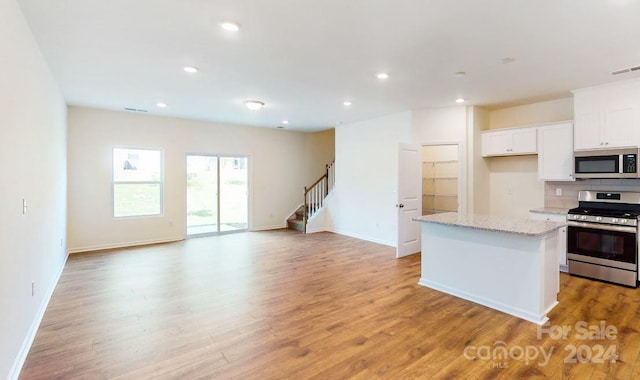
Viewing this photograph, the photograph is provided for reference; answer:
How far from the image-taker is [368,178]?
6.95 meters

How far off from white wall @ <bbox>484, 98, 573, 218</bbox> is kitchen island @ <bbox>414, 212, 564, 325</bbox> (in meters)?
2.12

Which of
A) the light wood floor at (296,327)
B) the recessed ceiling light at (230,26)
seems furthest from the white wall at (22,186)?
the recessed ceiling light at (230,26)

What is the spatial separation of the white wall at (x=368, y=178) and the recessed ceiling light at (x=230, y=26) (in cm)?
393

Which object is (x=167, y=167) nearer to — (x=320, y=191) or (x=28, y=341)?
(x=320, y=191)

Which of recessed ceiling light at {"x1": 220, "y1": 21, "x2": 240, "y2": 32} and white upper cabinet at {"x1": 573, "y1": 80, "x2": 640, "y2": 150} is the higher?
recessed ceiling light at {"x1": 220, "y1": 21, "x2": 240, "y2": 32}

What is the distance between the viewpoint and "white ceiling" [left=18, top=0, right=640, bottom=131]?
8.12 ft

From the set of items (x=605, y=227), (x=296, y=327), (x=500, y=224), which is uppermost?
(x=500, y=224)

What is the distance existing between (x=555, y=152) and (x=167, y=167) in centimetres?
722

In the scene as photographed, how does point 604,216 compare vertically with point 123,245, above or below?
above

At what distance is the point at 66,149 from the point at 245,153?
3.54 m

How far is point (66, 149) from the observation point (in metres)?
5.66

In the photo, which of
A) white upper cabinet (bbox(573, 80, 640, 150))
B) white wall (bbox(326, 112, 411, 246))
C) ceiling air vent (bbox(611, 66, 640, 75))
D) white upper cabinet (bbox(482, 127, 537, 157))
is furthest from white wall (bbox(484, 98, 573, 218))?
white wall (bbox(326, 112, 411, 246))

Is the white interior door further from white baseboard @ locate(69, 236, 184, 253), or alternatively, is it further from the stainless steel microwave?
white baseboard @ locate(69, 236, 184, 253)

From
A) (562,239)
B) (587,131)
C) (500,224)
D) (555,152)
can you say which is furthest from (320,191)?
(587,131)
